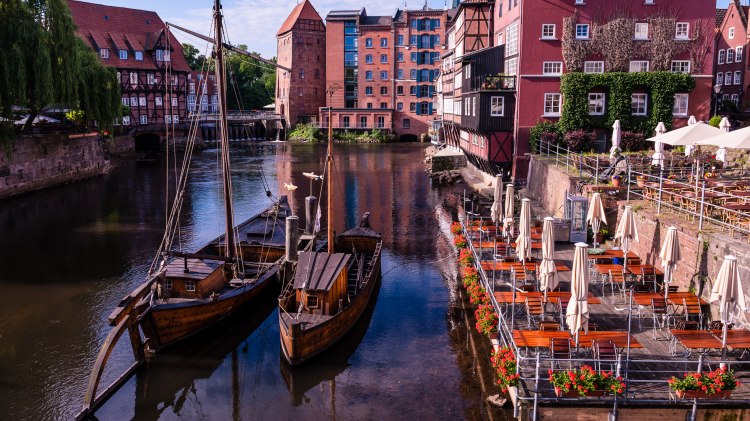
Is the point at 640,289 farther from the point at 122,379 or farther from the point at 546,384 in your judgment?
the point at 122,379

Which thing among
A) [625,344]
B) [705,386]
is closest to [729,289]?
[705,386]

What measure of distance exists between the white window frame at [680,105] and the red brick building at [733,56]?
74.0ft

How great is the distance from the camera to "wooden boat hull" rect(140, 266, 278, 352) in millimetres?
17641

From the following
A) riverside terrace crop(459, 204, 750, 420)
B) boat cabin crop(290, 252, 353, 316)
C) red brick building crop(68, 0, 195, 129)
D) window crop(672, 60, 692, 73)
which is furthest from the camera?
red brick building crop(68, 0, 195, 129)

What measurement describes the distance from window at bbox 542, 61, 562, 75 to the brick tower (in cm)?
6136

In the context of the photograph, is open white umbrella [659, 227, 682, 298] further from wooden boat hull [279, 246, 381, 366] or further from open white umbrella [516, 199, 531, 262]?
wooden boat hull [279, 246, 381, 366]

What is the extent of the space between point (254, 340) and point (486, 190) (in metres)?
26.0

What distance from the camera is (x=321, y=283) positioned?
18016mm

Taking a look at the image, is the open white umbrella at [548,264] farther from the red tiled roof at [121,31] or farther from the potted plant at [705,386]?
the red tiled roof at [121,31]

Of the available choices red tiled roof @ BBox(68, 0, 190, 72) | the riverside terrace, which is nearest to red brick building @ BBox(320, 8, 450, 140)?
red tiled roof @ BBox(68, 0, 190, 72)

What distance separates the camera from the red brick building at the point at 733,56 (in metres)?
59.2

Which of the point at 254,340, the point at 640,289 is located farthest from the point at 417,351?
the point at 640,289

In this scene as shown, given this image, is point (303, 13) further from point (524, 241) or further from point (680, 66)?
point (524, 241)

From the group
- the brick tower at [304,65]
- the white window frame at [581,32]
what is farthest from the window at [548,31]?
the brick tower at [304,65]
